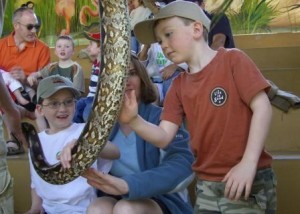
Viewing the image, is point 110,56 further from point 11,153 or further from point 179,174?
point 11,153

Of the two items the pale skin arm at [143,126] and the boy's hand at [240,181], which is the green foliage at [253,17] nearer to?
the pale skin arm at [143,126]

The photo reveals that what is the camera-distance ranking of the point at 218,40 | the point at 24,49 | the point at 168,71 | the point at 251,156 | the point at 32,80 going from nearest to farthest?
the point at 251,156
the point at 168,71
the point at 218,40
the point at 32,80
the point at 24,49

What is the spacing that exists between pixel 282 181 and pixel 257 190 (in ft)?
4.25

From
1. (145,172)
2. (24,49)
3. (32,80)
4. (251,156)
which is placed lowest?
(145,172)

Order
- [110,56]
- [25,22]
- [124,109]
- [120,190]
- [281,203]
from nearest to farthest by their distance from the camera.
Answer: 1. [110,56]
2. [124,109]
3. [120,190]
4. [281,203]
5. [25,22]

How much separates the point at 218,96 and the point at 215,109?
0.05 m

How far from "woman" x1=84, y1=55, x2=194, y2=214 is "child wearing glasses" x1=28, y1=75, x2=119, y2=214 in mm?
128

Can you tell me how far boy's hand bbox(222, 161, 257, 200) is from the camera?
6.79 ft

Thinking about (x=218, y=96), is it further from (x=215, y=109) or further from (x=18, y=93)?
(x=18, y=93)

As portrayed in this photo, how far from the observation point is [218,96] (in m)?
2.24

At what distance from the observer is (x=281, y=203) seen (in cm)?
347

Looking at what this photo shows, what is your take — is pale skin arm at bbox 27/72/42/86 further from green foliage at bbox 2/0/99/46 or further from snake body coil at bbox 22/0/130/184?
snake body coil at bbox 22/0/130/184

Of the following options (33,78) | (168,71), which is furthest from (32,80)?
(168,71)

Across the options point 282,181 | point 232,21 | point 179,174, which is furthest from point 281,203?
point 232,21
